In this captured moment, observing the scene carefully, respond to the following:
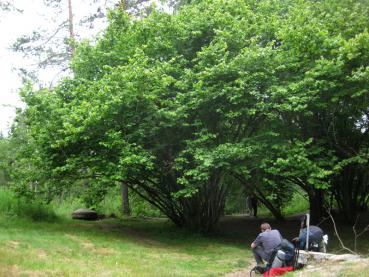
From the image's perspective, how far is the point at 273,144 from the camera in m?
14.8

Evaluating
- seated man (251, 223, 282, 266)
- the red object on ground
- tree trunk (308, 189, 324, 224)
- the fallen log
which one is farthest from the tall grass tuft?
tree trunk (308, 189, 324, 224)

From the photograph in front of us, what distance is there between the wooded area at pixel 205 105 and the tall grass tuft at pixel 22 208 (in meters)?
0.60

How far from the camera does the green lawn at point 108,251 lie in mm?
10219

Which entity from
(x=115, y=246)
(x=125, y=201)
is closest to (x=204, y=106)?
(x=115, y=246)

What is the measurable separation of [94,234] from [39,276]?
6.04 meters

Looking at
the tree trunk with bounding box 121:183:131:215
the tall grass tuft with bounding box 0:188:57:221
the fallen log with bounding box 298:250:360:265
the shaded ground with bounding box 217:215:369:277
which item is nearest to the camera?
the shaded ground with bounding box 217:215:369:277

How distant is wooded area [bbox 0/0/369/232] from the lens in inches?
561

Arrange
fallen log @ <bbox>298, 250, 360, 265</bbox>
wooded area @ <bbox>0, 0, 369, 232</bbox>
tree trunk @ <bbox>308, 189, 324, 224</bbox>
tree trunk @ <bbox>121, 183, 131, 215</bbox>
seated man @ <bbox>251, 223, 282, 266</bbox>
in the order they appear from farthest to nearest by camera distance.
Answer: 1. tree trunk @ <bbox>121, 183, 131, 215</bbox>
2. tree trunk @ <bbox>308, 189, 324, 224</bbox>
3. wooded area @ <bbox>0, 0, 369, 232</bbox>
4. seated man @ <bbox>251, 223, 282, 266</bbox>
5. fallen log @ <bbox>298, 250, 360, 265</bbox>

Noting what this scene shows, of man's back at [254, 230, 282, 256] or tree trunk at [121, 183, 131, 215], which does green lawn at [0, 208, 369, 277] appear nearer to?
man's back at [254, 230, 282, 256]

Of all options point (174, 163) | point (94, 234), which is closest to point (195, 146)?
point (174, 163)

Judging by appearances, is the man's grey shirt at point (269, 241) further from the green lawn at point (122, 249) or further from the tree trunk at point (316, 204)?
the tree trunk at point (316, 204)

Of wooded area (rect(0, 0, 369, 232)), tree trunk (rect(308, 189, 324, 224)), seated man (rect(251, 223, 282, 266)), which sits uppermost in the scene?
wooded area (rect(0, 0, 369, 232))

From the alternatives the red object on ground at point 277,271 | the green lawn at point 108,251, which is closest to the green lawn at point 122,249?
the green lawn at point 108,251

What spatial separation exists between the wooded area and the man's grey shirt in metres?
3.33
